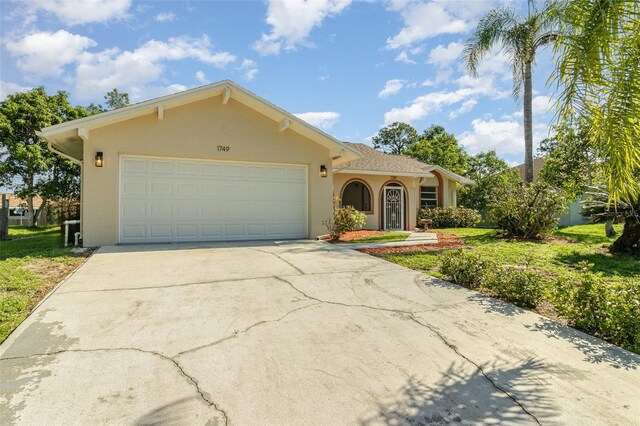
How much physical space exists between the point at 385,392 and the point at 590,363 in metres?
2.08

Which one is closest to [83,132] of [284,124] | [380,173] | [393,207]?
[284,124]

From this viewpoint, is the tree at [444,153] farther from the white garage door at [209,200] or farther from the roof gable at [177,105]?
the white garage door at [209,200]

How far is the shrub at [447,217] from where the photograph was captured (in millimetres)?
19188

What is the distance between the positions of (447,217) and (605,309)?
15903 mm

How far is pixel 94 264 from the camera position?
268 inches

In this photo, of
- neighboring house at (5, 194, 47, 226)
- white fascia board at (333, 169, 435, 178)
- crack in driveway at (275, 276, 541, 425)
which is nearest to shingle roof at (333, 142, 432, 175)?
white fascia board at (333, 169, 435, 178)

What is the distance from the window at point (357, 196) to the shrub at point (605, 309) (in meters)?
13.0

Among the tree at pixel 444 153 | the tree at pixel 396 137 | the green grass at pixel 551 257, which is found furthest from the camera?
the tree at pixel 396 137

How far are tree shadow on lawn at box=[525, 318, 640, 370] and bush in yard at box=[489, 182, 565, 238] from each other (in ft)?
29.6

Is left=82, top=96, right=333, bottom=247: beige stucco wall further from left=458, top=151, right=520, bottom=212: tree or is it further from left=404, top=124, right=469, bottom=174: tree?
left=404, top=124, right=469, bottom=174: tree

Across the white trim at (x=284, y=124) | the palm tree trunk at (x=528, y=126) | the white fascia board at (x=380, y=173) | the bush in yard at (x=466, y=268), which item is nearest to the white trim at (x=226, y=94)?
the white trim at (x=284, y=124)

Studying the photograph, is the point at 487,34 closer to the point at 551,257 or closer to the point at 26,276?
the point at 551,257

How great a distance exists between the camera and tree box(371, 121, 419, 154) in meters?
43.9

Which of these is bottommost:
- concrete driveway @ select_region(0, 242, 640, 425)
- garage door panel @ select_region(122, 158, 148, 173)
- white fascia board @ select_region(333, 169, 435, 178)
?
concrete driveway @ select_region(0, 242, 640, 425)
